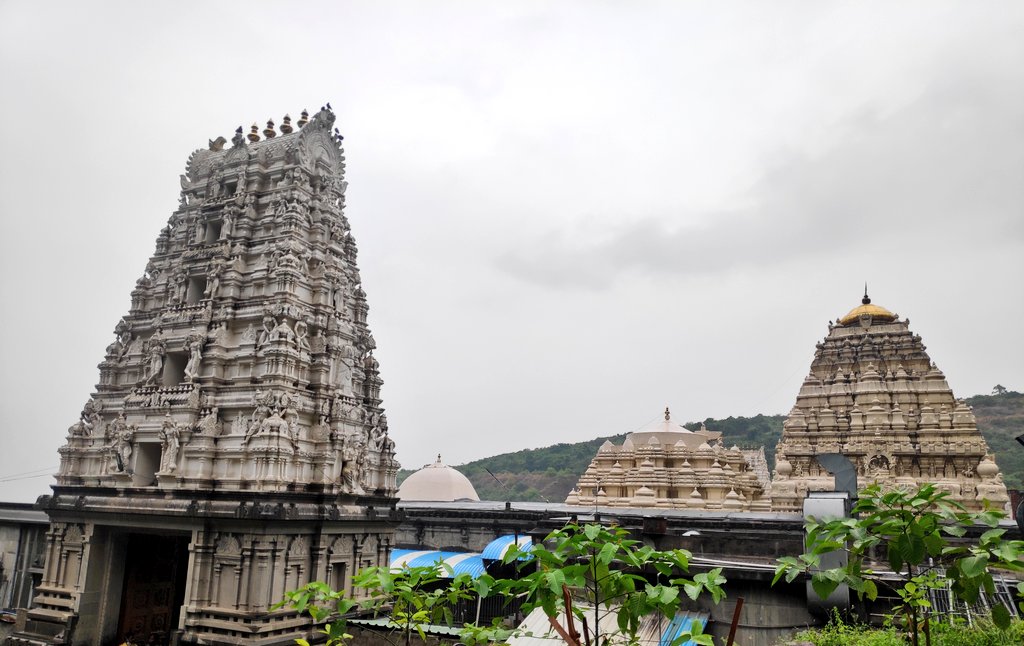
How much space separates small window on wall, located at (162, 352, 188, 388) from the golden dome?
113 feet

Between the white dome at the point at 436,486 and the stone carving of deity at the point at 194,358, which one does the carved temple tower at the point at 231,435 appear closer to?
the stone carving of deity at the point at 194,358

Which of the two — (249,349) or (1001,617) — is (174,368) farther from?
(1001,617)

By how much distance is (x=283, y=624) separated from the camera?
62.7 feet

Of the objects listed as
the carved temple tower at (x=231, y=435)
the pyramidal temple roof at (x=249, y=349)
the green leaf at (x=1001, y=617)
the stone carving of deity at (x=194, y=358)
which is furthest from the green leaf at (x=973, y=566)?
the stone carving of deity at (x=194, y=358)

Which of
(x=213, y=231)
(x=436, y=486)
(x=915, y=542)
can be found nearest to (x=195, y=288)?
(x=213, y=231)

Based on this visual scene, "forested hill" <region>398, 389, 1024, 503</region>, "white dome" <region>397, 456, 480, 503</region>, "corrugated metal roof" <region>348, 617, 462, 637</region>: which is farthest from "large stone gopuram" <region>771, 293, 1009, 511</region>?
"forested hill" <region>398, 389, 1024, 503</region>

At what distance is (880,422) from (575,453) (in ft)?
306

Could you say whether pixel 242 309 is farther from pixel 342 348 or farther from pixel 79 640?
pixel 79 640

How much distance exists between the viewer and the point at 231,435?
808 inches

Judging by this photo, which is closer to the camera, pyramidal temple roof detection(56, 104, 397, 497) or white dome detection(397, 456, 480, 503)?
pyramidal temple roof detection(56, 104, 397, 497)

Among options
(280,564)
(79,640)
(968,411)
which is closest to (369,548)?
(280,564)

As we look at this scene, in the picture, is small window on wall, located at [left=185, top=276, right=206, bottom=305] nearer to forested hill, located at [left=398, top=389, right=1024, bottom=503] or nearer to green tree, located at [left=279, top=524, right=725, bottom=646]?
green tree, located at [left=279, top=524, right=725, bottom=646]

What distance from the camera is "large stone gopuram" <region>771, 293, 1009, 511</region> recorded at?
112ft

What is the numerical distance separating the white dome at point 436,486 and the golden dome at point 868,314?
80.4 ft
